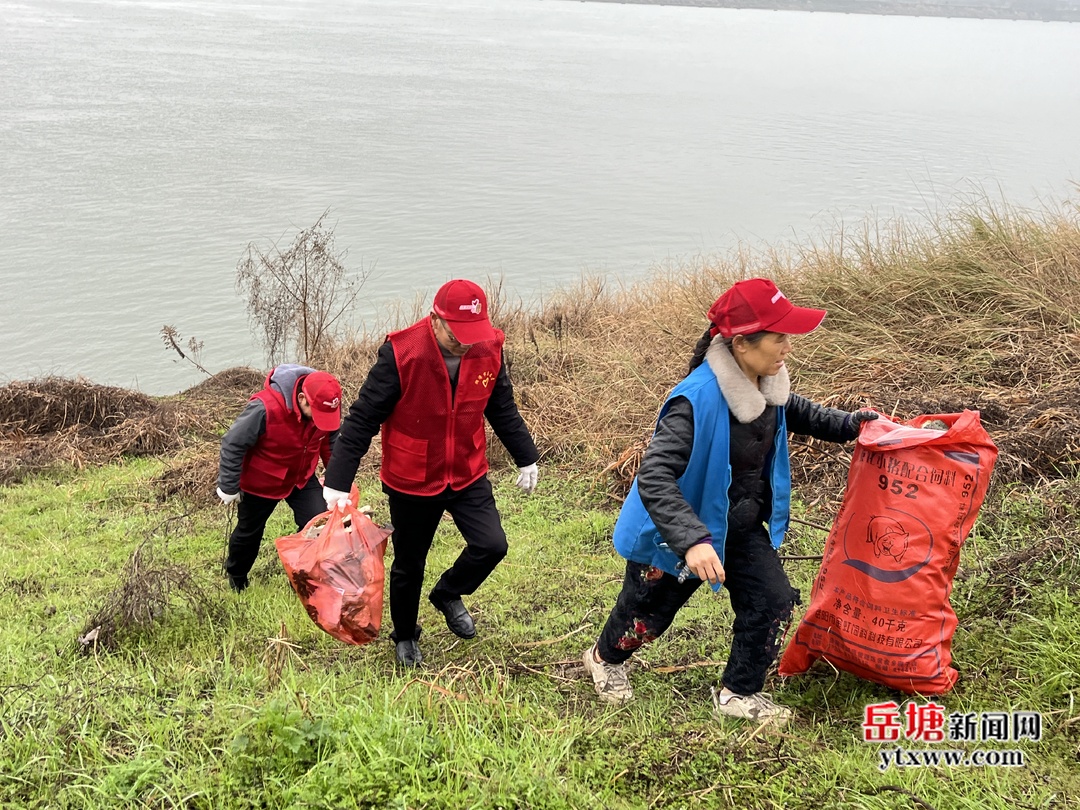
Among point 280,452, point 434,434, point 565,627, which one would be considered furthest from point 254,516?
point 565,627

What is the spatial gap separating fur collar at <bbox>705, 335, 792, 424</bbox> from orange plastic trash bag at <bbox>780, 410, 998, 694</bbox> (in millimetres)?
532

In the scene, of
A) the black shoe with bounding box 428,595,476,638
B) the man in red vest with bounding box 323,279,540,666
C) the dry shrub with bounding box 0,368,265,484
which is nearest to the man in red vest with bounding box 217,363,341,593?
the man in red vest with bounding box 323,279,540,666

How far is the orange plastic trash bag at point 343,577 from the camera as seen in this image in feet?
12.8

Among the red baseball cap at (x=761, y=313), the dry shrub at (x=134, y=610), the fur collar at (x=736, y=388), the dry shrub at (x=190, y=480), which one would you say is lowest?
the dry shrub at (x=190, y=480)

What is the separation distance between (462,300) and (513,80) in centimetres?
3857

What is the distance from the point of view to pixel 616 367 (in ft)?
27.2

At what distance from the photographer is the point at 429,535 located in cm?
402

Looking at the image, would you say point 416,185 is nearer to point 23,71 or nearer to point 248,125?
point 248,125

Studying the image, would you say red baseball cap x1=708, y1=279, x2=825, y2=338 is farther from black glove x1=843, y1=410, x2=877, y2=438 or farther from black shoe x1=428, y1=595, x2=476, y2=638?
black shoe x1=428, y1=595, x2=476, y2=638

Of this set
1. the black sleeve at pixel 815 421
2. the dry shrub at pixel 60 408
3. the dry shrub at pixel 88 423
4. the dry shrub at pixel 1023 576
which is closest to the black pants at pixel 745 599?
the black sleeve at pixel 815 421

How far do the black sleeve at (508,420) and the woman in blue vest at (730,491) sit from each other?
923mm

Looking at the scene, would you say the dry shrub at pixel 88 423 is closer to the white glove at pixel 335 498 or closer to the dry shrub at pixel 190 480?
the dry shrub at pixel 190 480

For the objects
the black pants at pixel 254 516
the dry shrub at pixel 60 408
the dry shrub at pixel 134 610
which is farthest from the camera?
the dry shrub at pixel 60 408

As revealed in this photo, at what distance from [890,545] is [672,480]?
35.8 inches
